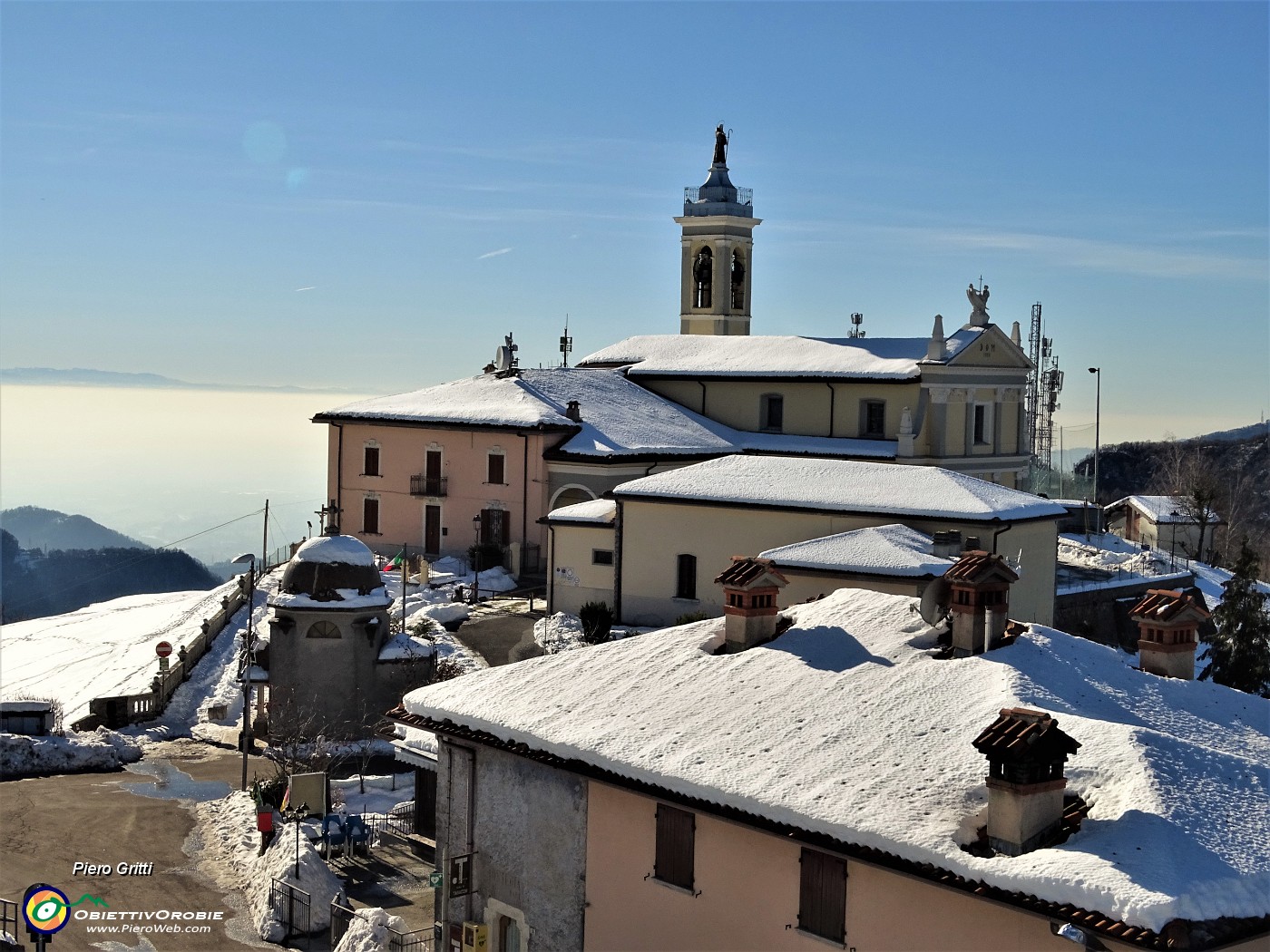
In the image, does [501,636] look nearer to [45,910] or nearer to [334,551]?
[334,551]

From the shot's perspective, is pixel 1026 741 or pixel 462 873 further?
pixel 462 873

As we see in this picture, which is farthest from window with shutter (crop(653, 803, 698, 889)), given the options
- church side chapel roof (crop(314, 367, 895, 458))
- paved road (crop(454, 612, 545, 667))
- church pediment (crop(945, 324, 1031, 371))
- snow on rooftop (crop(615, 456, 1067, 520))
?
church pediment (crop(945, 324, 1031, 371))

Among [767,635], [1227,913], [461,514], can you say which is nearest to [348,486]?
[461,514]

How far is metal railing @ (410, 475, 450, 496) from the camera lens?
50812 mm

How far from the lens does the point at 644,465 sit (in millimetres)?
48781

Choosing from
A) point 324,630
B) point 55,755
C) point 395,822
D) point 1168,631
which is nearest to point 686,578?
point 324,630

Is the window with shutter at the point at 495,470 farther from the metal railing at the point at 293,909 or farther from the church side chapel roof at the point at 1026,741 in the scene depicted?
the church side chapel roof at the point at 1026,741

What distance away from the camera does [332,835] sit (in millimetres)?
26219

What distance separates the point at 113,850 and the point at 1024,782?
19286 mm

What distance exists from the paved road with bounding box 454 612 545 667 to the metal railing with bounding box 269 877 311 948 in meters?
13.3

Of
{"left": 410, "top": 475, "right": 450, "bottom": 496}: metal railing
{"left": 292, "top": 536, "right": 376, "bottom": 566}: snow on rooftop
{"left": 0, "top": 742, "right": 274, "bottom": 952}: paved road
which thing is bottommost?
{"left": 0, "top": 742, "right": 274, "bottom": 952}: paved road

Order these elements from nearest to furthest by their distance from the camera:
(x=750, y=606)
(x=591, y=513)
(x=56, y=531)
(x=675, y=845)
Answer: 1. (x=675, y=845)
2. (x=750, y=606)
3. (x=591, y=513)
4. (x=56, y=531)

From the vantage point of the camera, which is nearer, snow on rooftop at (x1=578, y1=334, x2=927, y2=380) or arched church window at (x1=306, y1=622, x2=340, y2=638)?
arched church window at (x1=306, y1=622, x2=340, y2=638)

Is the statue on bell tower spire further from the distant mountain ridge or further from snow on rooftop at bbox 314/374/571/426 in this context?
the distant mountain ridge
